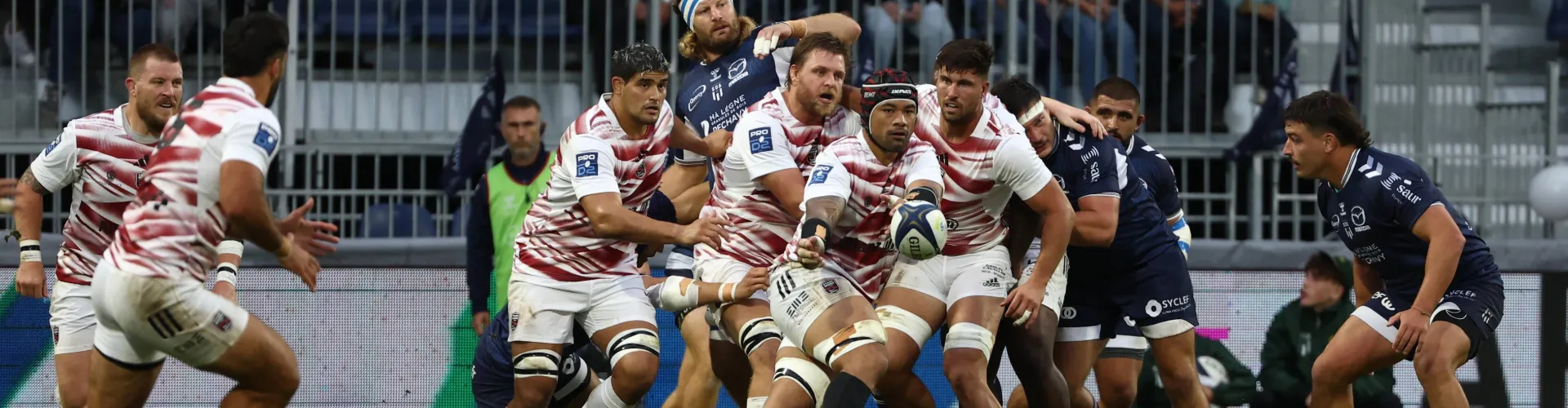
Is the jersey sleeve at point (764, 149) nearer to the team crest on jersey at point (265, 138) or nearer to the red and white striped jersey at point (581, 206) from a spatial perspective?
the red and white striped jersey at point (581, 206)

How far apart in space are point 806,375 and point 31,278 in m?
3.74

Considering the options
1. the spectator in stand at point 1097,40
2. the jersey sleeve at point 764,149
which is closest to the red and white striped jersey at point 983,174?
the jersey sleeve at point 764,149

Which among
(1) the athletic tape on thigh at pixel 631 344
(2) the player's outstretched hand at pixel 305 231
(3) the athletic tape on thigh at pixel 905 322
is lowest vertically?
(1) the athletic tape on thigh at pixel 631 344

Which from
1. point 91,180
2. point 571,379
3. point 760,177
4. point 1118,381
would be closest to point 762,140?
point 760,177

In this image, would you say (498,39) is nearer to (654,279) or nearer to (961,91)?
(654,279)

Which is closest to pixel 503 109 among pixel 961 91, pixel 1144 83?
pixel 961 91

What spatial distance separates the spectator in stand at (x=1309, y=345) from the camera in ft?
32.7

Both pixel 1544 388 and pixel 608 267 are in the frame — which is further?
pixel 1544 388

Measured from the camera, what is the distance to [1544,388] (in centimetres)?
1020

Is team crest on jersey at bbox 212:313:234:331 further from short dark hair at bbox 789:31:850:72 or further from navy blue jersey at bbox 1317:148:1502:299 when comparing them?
navy blue jersey at bbox 1317:148:1502:299

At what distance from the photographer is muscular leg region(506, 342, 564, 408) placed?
815 cm

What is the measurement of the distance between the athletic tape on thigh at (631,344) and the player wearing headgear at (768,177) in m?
0.42

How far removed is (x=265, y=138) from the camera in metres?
6.13

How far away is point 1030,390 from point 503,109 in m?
3.54
